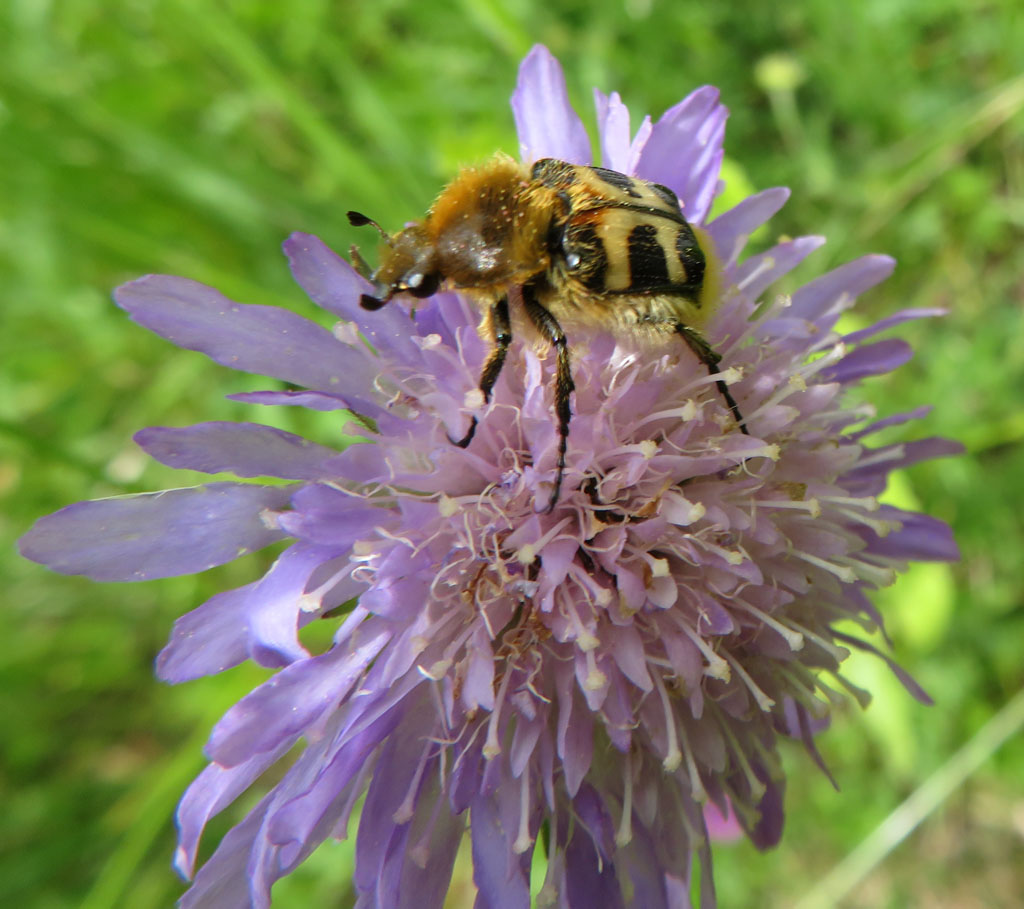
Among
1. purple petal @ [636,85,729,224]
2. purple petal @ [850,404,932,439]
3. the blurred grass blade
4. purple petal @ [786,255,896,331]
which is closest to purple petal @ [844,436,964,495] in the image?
purple petal @ [850,404,932,439]

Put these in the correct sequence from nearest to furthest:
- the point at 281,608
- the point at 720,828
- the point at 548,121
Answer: the point at 281,608 < the point at 548,121 < the point at 720,828

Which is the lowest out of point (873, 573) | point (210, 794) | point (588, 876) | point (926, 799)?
point (926, 799)

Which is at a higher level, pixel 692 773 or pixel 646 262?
pixel 646 262

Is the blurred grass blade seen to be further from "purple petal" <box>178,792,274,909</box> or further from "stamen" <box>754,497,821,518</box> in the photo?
"purple petal" <box>178,792,274,909</box>

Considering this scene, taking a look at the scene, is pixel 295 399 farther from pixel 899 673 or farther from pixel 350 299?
pixel 899 673

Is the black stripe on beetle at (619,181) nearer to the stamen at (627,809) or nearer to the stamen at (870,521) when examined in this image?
the stamen at (870,521)

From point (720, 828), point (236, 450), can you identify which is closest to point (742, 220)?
point (236, 450)
